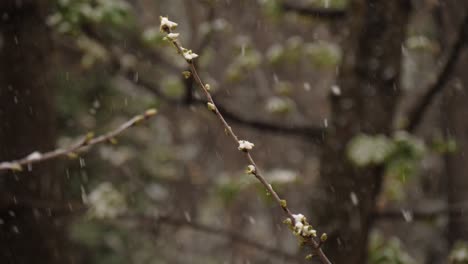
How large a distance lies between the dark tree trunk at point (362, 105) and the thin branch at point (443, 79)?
0.26 metres

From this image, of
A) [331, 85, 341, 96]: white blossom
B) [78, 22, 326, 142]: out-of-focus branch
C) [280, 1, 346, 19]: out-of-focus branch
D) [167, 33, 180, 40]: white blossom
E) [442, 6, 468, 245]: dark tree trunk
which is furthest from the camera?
[442, 6, 468, 245]: dark tree trunk

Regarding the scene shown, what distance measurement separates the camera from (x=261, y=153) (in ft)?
36.1

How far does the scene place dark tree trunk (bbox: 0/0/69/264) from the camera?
3.96 m

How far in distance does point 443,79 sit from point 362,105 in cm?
66

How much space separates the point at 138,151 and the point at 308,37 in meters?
4.74

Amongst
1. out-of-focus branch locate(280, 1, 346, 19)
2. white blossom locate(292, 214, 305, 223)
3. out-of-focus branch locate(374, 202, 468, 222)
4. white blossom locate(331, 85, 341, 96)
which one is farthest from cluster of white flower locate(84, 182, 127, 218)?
white blossom locate(292, 214, 305, 223)

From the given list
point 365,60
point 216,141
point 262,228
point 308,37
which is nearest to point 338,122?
point 365,60

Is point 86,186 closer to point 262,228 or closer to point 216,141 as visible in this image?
point 216,141

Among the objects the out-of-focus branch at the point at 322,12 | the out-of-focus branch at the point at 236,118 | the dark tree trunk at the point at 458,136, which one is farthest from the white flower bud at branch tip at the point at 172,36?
the dark tree trunk at the point at 458,136

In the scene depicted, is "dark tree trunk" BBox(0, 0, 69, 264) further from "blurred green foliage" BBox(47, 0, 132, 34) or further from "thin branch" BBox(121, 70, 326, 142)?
"thin branch" BBox(121, 70, 326, 142)

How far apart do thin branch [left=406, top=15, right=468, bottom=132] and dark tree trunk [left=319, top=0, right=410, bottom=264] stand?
265 mm

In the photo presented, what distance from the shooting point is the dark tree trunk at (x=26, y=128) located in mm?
3955

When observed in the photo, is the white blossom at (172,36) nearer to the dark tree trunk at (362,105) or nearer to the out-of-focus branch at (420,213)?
the dark tree trunk at (362,105)

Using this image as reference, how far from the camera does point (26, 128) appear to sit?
13.6 feet
